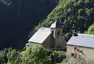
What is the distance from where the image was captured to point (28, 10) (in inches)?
5153

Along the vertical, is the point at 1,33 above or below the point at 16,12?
below

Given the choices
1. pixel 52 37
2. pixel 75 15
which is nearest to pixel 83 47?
pixel 52 37

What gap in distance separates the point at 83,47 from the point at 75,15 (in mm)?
49245

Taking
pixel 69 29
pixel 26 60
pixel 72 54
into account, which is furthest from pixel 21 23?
pixel 26 60

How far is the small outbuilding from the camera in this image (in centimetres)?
5453

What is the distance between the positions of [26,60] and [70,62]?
11020 mm

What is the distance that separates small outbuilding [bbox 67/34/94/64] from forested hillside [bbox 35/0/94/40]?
130 feet

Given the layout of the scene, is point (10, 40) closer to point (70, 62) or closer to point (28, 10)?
point (28, 10)

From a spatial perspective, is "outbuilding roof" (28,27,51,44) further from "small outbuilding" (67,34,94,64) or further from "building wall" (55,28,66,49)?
"small outbuilding" (67,34,94,64)

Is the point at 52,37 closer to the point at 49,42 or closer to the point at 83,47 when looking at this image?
the point at 49,42

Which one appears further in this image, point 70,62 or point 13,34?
point 13,34

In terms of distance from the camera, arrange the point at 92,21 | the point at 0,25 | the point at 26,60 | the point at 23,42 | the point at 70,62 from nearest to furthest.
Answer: the point at 26,60, the point at 70,62, the point at 92,21, the point at 23,42, the point at 0,25

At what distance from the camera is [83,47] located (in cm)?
5544

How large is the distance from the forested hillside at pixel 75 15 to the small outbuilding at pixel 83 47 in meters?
39.7
